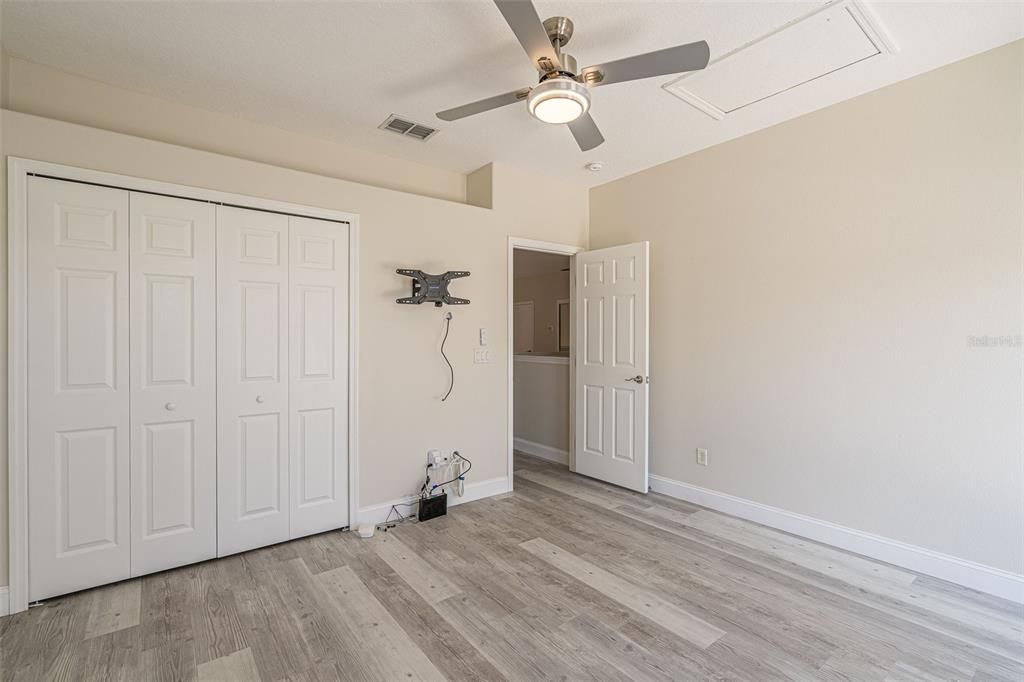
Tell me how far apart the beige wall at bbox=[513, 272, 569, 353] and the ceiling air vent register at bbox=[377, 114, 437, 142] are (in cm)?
466

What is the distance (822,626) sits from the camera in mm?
2186

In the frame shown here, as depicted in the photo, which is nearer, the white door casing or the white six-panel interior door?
the white six-panel interior door

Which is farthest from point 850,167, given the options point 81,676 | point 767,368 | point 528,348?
point 528,348

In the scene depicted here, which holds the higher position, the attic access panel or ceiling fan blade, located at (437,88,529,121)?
the attic access panel

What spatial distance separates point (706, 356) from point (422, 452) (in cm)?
230

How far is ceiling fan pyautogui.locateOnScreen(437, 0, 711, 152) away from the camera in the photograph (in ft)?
5.70

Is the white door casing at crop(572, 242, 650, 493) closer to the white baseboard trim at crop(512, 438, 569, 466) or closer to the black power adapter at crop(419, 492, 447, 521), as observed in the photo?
the white baseboard trim at crop(512, 438, 569, 466)

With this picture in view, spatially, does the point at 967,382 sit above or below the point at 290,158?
below

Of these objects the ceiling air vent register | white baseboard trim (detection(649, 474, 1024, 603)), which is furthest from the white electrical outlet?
the ceiling air vent register

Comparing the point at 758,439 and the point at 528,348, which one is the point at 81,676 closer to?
the point at 758,439

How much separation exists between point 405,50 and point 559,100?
3.00ft

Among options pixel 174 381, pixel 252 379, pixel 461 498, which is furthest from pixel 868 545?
pixel 174 381

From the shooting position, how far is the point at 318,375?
317cm

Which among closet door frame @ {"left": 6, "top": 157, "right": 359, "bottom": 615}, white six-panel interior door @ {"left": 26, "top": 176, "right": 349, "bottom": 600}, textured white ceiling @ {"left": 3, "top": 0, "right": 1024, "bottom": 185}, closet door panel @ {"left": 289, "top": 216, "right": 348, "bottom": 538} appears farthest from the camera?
closet door panel @ {"left": 289, "top": 216, "right": 348, "bottom": 538}
